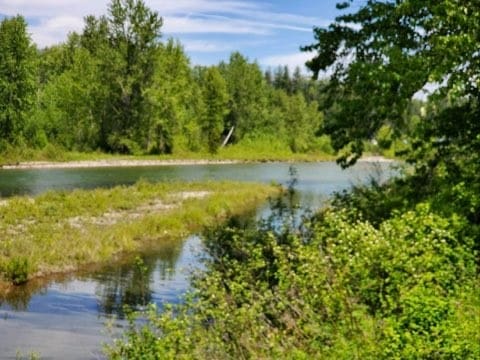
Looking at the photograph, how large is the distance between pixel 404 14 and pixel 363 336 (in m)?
10.6

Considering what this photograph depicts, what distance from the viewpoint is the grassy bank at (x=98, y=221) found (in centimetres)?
2384

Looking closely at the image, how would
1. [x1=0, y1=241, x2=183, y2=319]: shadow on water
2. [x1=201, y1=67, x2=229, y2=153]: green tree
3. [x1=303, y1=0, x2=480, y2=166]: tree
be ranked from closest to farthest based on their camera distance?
[x1=303, y1=0, x2=480, y2=166]: tree → [x1=0, y1=241, x2=183, y2=319]: shadow on water → [x1=201, y1=67, x2=229, y2=153]: green tree

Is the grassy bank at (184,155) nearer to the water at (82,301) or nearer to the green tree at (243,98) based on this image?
the green tree at (243,98)

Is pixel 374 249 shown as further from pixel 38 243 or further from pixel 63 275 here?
pixel 38 243

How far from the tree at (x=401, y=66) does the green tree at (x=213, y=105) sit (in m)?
91.2

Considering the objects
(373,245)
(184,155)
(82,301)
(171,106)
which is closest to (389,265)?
(373,245)

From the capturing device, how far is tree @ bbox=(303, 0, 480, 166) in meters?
15.2

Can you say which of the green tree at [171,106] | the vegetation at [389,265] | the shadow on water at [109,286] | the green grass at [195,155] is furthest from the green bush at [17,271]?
the green tree at [171,106]

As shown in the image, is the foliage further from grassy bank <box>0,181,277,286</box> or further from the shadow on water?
grassy bank <box>0,181,277,286</box>

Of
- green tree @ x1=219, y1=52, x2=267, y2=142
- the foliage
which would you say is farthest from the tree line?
the foliage

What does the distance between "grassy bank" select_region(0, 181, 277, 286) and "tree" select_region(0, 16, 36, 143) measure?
43539 millimetres

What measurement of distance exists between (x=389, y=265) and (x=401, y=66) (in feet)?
21.4

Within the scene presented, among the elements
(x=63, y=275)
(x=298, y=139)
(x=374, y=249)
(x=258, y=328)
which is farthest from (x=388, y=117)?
(x=298, y=139)

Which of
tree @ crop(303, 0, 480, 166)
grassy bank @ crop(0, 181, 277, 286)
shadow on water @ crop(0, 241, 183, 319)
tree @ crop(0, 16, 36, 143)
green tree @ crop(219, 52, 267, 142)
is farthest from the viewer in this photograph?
green tree @ crop(219, 52, 267, 142)
